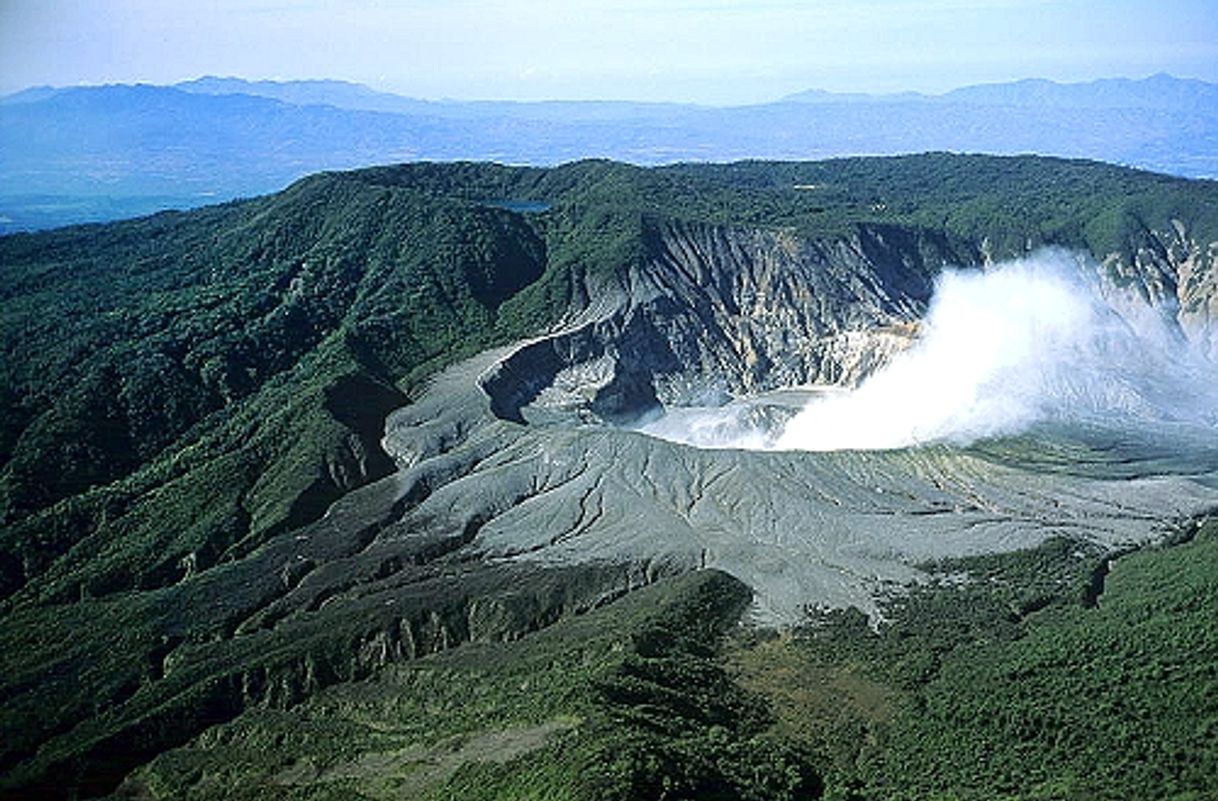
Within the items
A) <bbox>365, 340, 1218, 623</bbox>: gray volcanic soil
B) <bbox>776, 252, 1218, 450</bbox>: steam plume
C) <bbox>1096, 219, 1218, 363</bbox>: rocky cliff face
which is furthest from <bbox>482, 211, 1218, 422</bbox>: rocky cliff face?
<bbox>365, 340, 1218, 623</bbox>: gray volcanic soil

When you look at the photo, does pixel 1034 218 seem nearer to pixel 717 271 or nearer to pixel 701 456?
pixel 717 271

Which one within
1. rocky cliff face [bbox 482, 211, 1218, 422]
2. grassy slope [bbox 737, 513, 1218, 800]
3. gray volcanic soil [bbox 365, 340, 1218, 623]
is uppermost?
rocky cliff face [bbox 482, 211, 1218, 422]

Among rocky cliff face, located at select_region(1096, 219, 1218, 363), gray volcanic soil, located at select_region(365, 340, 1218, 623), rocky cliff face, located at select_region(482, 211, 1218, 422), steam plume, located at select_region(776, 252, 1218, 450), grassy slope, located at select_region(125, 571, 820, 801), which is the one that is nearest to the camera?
grassy slope, located at select_region(125, 571, 820, 801)

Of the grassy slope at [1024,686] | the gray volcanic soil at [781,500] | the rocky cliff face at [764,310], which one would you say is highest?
the rocky cliff face at [764,310]

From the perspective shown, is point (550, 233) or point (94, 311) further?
point (550, 233)

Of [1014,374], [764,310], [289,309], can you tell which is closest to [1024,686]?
[1014,374]

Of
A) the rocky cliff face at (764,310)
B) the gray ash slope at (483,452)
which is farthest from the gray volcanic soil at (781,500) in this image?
the rocky cliff face at (764,310)

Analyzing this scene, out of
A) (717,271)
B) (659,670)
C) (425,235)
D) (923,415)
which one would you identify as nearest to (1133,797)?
(659,670)

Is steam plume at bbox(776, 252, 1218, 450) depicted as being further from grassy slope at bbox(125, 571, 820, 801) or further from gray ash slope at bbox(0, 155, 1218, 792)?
grassy slope at bbox(125, 571, 820, 801)

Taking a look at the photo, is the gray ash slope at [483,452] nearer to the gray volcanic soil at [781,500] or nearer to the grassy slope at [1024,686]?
the gray volcanic soil at [781,500]
